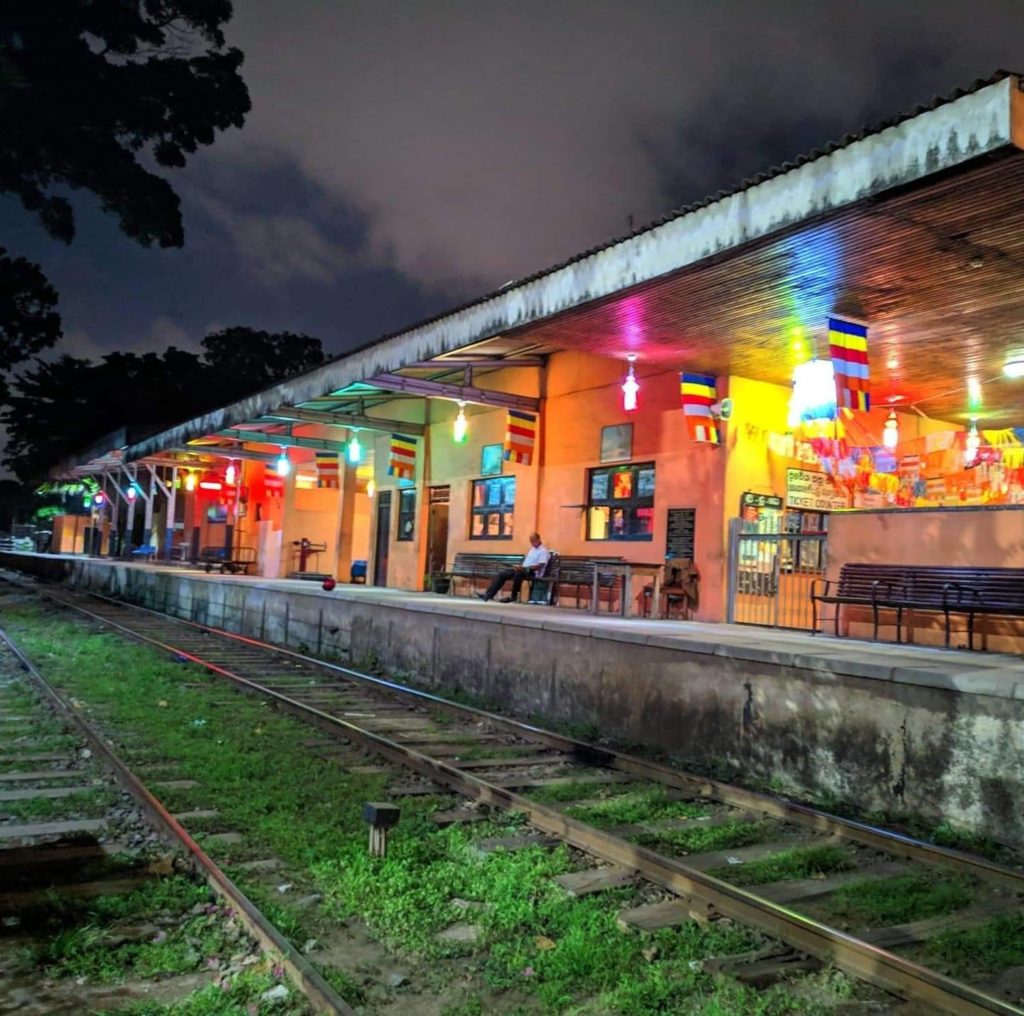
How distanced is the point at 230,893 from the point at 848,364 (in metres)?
8.84

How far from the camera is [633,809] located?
6.21 meters

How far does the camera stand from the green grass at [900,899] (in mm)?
4406

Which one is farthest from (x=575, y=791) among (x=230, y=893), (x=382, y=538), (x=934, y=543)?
(x=382, y=538)

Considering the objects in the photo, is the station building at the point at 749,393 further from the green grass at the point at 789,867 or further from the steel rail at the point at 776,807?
the green grass at the point at 789,867

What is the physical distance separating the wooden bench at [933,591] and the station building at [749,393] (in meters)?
0.36

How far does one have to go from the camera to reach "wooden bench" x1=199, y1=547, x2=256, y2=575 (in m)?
28.8

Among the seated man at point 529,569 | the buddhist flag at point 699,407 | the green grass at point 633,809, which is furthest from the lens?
the seated man at point 529,569

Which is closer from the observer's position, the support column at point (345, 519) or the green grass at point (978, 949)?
the green grass at point (978, 949)

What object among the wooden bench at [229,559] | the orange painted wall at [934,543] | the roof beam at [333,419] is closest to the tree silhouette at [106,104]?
the roof beam at [333,419]

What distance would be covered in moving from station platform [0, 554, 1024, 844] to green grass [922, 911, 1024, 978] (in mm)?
1649

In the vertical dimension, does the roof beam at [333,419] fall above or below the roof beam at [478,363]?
below

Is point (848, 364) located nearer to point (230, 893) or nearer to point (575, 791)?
point (575, 791)

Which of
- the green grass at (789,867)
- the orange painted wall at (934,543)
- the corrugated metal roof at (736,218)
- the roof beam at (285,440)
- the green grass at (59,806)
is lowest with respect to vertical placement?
the green grass at (59,806)

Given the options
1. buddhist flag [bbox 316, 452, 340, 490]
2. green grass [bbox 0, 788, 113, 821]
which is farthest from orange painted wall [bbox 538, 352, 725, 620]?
buddhist flag [bbox 316, 452, 340, 490]
